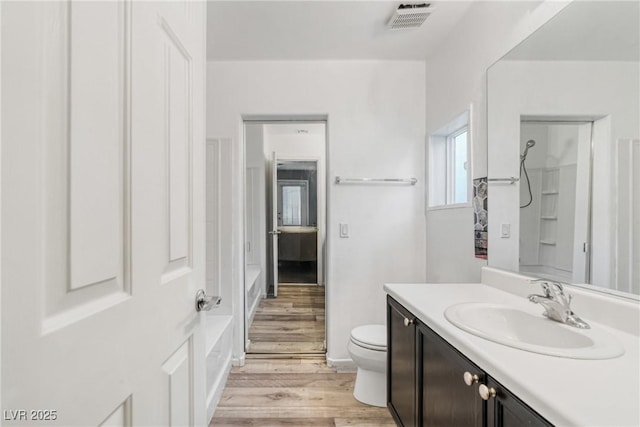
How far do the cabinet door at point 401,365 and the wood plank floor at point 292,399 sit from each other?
14.0 inches

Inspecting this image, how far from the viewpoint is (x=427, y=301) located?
4.17ft

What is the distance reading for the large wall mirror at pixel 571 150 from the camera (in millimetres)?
963

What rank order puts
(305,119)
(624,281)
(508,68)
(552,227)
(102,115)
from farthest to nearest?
(305,119), (508,68), (552,227), (624,281), (102,115)

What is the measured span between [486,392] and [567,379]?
0.18 m

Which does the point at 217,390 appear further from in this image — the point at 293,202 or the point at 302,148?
the point at 302,148

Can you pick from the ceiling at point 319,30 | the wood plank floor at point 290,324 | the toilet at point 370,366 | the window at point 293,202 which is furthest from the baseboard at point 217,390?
the window at point 293,202

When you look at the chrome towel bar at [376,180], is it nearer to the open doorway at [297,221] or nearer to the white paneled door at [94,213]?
the white paneled door at [94,213]

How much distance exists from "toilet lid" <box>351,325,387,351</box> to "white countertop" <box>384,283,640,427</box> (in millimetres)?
917

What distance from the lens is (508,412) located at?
70 cm

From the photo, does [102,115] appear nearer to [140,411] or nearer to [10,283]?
[10,283]

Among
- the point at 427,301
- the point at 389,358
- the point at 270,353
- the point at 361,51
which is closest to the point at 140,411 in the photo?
the point at 427,301

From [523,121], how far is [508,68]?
292mm

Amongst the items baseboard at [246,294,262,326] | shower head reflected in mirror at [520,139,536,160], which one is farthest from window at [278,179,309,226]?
shower head reflected in mirror at [520,139,536,160]

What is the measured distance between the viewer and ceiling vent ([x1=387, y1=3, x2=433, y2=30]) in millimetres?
1705
